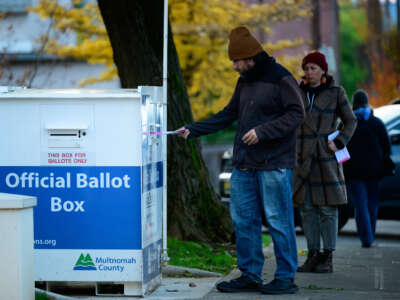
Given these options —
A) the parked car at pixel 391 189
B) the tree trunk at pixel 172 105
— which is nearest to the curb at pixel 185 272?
the tree trunk at pixel 172 105

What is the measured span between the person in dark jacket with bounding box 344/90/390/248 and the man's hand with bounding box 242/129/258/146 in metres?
4.38

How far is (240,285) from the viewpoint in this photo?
22.0 ft

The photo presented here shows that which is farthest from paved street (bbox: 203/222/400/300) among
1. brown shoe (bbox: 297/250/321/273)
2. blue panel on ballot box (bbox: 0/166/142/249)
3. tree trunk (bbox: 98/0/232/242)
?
tree trunk (bbox: 98/0/232/242)

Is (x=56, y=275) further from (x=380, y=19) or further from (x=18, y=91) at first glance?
(x=380, y=19)

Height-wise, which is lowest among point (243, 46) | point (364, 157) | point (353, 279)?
point (353, 279)

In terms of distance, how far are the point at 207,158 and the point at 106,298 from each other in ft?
58.0

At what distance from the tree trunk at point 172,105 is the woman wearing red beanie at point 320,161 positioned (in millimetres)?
1576

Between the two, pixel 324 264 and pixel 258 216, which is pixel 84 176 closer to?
pixel 258 216

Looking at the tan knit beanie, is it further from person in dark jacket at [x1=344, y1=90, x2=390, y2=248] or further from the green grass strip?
person in dark jacket at [x1=344, y1=90, x2=390, y2=248]

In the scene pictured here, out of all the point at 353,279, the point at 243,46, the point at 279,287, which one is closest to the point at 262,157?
the point at 243,46

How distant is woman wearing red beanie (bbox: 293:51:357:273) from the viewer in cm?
802

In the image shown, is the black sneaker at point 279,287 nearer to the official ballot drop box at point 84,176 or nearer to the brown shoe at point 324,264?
the official ballot drop box at point 84,176

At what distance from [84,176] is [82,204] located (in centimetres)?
20

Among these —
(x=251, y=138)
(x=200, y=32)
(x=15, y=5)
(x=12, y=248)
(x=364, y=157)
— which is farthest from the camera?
(x=15, y=5)
